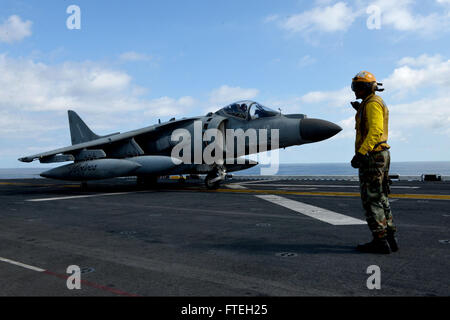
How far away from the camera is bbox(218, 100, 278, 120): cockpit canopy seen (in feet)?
48.4

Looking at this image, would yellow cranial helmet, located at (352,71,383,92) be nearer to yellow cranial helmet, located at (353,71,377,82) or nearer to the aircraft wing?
yellow cranial helmet, located at (353,71,377,82)

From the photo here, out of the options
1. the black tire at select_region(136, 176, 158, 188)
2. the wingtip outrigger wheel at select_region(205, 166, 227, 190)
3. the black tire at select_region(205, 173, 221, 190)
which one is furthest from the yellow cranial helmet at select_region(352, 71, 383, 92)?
the black tire at select_region(136, 176, 158, 188)

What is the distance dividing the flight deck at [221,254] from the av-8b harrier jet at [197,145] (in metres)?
5.80

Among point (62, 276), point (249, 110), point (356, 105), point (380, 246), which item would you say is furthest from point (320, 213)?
point (249, 110)

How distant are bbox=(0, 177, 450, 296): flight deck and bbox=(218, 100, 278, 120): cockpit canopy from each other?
677cm

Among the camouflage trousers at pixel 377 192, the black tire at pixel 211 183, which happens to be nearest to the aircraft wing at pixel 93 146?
the black tire at pixel 211 183

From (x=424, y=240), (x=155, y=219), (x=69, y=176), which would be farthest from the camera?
(x=69, y=176)

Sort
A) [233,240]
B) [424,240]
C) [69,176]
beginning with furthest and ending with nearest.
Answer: [69,176], [233,240], [424,240]

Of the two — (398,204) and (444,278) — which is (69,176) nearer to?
(398,204)

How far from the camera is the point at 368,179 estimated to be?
4625 millimetres

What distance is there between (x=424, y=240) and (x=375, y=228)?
1.26 m

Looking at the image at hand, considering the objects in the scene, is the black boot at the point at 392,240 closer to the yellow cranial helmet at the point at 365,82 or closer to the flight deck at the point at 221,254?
the flight deck at the point at 221,254
